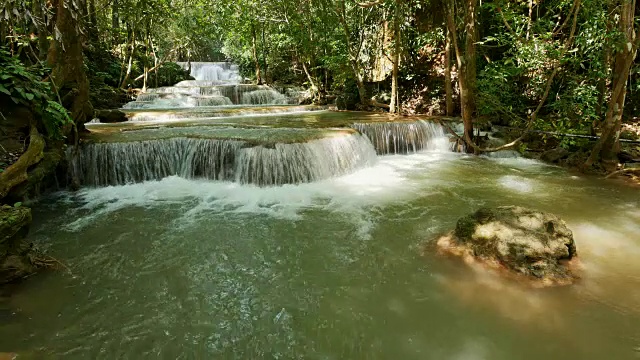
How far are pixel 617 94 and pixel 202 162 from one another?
753 centimetres

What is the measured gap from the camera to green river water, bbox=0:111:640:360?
2.70 meters

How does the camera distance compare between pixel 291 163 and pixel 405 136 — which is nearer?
pixel 291 163

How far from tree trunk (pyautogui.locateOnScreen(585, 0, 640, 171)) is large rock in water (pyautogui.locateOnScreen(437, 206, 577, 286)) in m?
3.89

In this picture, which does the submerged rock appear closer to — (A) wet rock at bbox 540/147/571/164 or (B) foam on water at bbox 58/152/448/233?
(B) foam on water at bbox 58/152/448/233

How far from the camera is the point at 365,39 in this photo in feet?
50.6

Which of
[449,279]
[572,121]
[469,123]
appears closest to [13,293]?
[449,279]

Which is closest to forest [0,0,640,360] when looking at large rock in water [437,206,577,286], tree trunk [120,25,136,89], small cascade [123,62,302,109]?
large rock in water [437,206,577,286]

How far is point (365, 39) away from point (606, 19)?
34.5ft

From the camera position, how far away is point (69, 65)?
263 inches

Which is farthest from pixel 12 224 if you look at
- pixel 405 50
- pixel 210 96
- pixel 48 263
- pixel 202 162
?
pixel 210 96

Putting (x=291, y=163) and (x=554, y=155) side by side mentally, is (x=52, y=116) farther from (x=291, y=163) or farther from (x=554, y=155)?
(x=554, y=155)

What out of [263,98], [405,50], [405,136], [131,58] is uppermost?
[131,58]

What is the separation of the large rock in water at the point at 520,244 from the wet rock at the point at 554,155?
17.2 feet

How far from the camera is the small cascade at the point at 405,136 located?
962 centimetres
